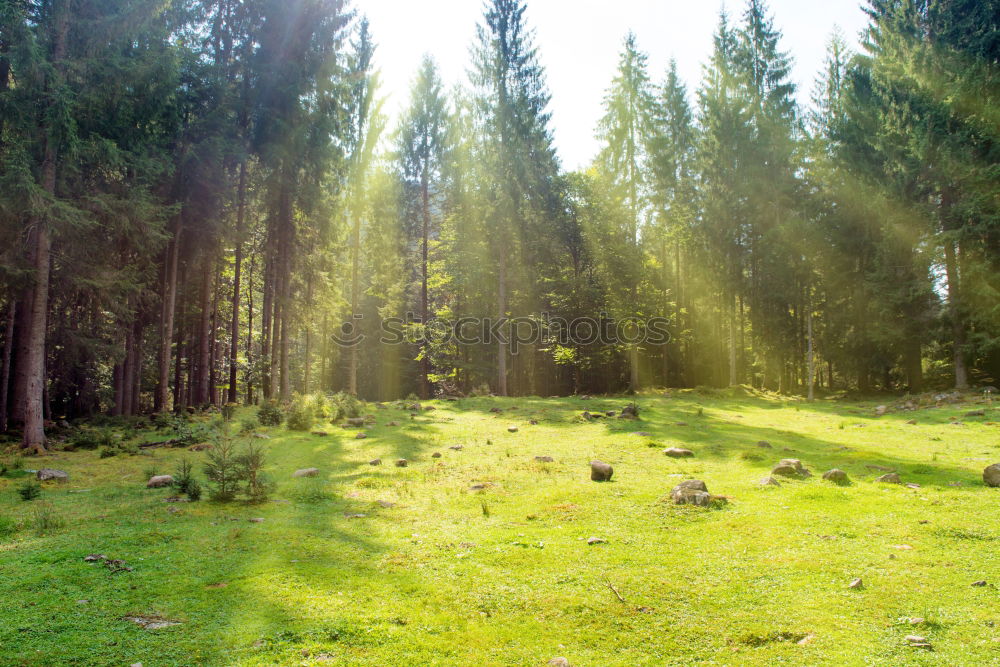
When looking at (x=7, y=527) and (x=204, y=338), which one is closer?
(x=7, y=527)

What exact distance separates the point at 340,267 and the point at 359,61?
11441 millimetres

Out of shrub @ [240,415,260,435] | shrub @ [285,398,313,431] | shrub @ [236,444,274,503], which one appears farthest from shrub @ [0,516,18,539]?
shrub @ [285,398,313,431]

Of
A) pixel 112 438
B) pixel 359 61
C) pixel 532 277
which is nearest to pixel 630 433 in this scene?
pixel 112 438

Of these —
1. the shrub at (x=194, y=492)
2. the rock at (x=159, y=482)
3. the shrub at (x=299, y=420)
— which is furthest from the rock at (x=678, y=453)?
the shrub at (x=299, y=420)

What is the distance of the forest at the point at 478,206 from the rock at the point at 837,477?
52.1 feet

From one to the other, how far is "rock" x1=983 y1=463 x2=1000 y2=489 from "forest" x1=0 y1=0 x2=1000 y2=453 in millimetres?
17318

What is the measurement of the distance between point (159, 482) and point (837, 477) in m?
10.5

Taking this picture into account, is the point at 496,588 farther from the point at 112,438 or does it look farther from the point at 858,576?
the point at 112,438

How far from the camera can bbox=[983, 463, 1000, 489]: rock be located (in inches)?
271

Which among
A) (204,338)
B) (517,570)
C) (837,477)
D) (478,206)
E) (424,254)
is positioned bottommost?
(517,570)

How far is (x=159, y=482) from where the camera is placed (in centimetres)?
841

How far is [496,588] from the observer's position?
444 cm

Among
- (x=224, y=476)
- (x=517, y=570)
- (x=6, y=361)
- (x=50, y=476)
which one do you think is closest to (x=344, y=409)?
(x=50, y=476)

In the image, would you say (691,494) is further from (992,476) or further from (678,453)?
(992,476)
